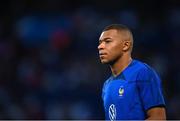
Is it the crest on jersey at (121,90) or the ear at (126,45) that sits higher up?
the ear at (126,45)

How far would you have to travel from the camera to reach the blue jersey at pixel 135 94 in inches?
161

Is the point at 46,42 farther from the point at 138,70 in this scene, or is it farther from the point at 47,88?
the point at 138,70

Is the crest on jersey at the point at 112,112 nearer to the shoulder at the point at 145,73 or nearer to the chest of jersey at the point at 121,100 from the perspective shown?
the chest of jersey at the point at 121,100

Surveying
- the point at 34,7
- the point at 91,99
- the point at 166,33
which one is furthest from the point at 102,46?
the point at 34,7

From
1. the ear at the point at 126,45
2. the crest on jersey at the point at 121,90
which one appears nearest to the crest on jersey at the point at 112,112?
the crest on jersey at the point at 121,90

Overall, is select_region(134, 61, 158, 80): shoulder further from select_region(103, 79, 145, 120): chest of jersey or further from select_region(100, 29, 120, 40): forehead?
select_region(100, 29, 120, 40): forehead

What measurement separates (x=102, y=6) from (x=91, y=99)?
9.39 ft

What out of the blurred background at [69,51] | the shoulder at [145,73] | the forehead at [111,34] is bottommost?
the blurred background at [69,51]

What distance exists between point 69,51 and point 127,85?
6.52 metres

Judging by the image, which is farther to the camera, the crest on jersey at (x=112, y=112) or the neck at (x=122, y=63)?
the neck at (x=122, y=63)

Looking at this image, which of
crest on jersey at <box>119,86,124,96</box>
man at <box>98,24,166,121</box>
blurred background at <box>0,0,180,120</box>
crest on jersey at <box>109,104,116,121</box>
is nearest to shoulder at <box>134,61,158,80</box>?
man at <box>98,24,166,121</box>

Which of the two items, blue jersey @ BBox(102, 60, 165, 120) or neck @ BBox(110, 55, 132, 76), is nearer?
blue jersey @ BBox(102, 60, 165, 120)

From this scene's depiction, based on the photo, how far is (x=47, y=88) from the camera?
10031 millimetres

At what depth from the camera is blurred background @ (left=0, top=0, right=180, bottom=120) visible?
31.8 ft
